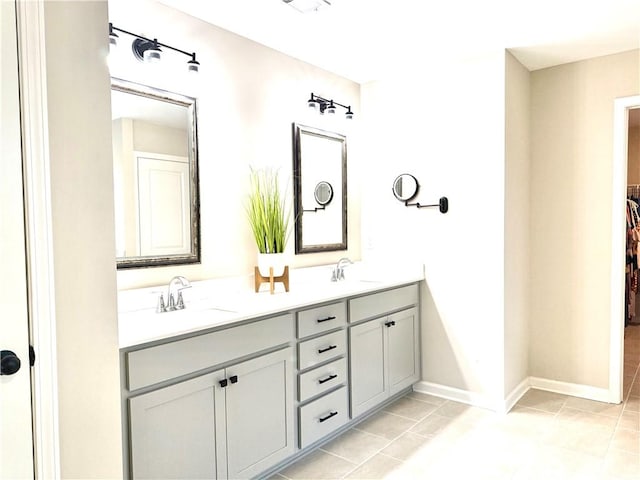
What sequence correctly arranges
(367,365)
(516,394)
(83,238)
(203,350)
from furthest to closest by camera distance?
(516,394) < (367,365) < (203,350) < (83,238)

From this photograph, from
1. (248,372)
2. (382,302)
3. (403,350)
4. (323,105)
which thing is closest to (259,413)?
(248,372)

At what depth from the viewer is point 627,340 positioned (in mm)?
4957

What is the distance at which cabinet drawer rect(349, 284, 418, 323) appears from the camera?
287 centimetres

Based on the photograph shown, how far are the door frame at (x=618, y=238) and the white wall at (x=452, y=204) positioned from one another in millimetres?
835

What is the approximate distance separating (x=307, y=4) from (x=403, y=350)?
7.43 ft

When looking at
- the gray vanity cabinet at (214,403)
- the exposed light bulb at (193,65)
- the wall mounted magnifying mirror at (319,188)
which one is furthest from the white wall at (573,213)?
the exposed light bulb at (193,65)

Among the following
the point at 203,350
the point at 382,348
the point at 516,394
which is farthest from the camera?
the point at 516,394

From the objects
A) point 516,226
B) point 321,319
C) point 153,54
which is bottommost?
point 321,319

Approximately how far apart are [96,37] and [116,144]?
0.91 m

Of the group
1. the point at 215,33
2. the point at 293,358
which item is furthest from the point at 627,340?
the point at 215,33

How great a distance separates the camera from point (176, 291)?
92.7 inches

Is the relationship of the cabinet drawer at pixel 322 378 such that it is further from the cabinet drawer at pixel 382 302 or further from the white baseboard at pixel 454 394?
the white baseboard at pixel 454 394

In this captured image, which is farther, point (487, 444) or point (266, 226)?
point (266, 226)

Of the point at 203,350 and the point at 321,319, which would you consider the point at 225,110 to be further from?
the point at 203,350
